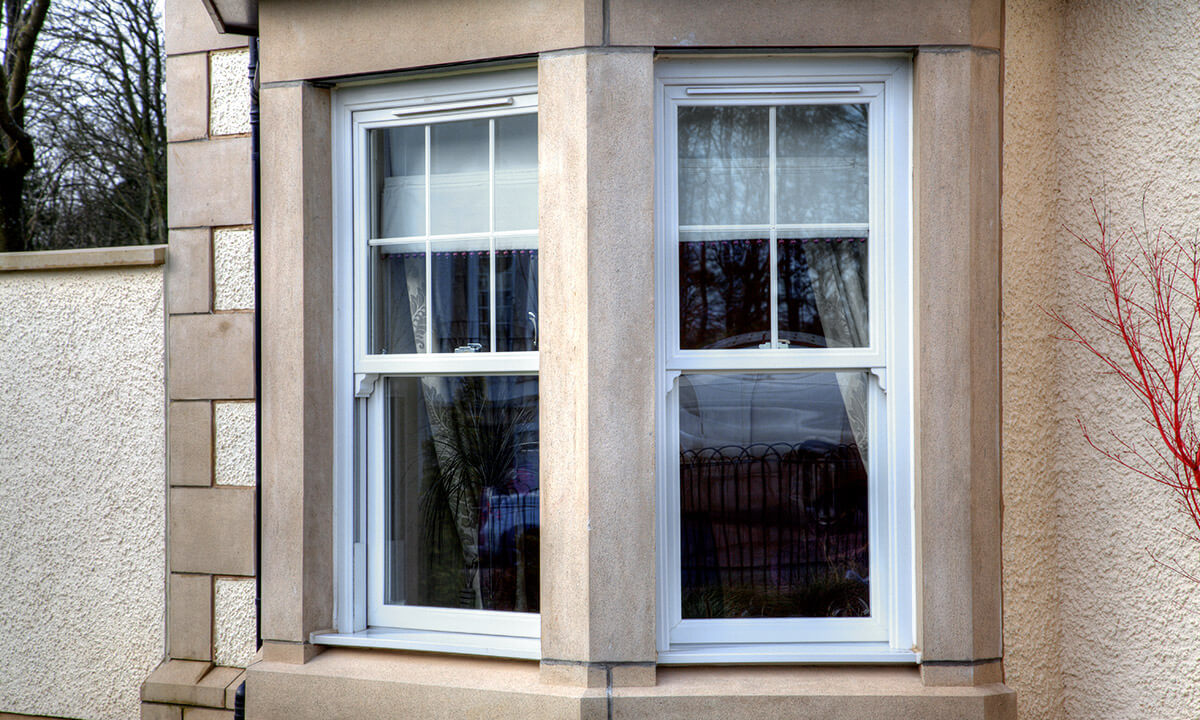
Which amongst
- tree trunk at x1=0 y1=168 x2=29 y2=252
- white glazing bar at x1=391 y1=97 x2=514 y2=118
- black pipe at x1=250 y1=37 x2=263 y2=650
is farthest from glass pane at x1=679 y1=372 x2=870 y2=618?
tree trunk at x1=0 y1=168 x2=29 y2=252

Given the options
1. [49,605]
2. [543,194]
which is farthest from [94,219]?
[543,194]

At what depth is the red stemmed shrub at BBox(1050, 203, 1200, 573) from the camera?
124 inches

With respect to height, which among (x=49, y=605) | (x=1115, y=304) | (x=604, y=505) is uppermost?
(x=1115, y=304)

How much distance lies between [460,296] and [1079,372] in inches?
94.0

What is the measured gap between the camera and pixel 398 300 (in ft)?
12.4

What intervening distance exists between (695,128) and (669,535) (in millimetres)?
1520

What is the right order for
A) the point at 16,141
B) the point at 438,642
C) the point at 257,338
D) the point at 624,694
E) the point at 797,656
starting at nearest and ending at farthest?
the point at 624,694
the point at 797,656
the point at 438,642
the point at 257,338
the point at 16,141

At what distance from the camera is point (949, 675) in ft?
10.7

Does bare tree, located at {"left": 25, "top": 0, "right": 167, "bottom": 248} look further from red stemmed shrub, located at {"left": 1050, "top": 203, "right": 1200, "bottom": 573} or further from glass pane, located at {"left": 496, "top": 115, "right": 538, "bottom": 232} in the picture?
red stemmed shrub, located at {"left": 1050, "top": 203, "right": 1200, "bottom": 573}

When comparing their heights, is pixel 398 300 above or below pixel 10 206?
below

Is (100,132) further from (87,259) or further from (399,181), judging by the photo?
(399,181)

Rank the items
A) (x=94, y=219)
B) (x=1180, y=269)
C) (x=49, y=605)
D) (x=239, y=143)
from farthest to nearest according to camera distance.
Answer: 1. (x=94, y=219)
2. (x=49, y=605)
3. (x=239, y=143)
4. (x=1180, y=269)

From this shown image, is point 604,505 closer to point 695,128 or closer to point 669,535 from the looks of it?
point 669,535

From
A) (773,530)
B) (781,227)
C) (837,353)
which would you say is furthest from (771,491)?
(781,227)
